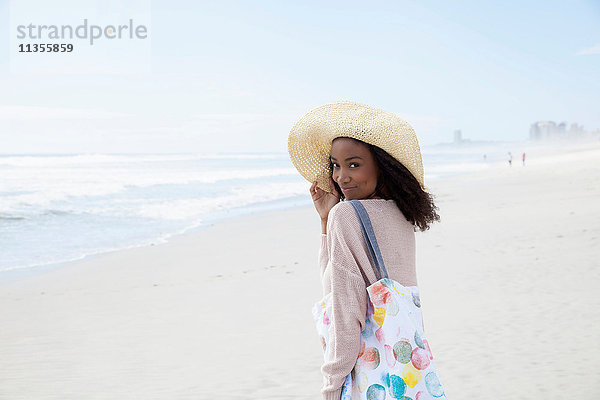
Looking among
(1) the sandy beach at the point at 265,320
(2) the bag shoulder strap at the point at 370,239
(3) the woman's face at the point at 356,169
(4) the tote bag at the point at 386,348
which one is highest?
(3) the woman's face at the point at 356,169

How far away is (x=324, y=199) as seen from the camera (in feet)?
6.64

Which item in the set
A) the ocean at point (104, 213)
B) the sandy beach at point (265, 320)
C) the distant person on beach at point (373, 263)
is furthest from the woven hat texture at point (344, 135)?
the ocean at point (104, 213)

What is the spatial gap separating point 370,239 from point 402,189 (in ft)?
0.76

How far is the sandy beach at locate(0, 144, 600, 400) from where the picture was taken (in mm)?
4266

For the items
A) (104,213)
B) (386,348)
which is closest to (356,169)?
(386,348)

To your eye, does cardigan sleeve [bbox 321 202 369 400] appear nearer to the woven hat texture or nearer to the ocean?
the woven hat texture

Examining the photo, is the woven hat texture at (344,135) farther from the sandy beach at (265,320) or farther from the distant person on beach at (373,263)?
the sandy beach at (265,320)

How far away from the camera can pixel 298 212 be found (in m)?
15.3

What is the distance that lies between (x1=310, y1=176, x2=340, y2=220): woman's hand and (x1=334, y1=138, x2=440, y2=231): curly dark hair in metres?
0.21

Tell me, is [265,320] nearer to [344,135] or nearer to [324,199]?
[324,199]

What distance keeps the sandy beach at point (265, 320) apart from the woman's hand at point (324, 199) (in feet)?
7.91

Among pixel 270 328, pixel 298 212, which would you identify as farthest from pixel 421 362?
pixel 298 212

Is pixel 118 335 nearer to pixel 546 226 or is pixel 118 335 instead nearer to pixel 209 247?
pixel 209 247

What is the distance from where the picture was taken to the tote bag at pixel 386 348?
163 cm
